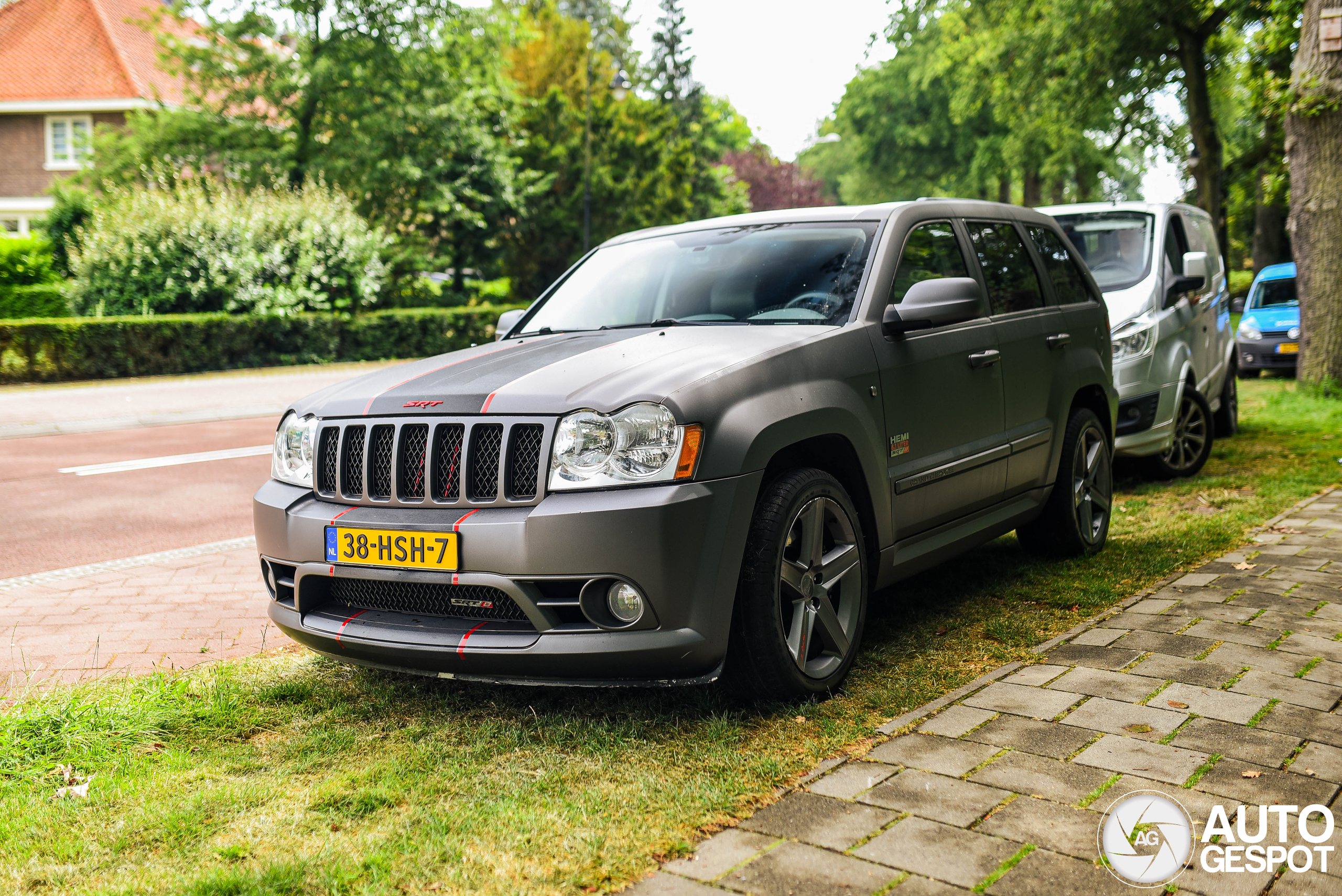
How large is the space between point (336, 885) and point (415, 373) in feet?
6.34

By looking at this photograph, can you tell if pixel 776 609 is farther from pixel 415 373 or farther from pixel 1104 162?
pixel 1104 162

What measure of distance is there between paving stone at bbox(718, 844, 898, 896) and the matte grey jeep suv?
787mm

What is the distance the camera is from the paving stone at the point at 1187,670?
4.04 metres

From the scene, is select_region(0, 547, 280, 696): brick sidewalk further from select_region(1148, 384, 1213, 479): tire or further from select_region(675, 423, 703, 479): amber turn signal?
select_region(1148, 384, 1213, 479): tire

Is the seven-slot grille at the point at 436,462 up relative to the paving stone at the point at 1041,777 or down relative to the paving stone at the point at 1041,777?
up

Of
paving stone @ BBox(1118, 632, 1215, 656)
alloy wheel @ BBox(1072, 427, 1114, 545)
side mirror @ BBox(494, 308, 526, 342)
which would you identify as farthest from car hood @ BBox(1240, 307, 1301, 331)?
side mirror @ BBox(494, 308, 526, 342)

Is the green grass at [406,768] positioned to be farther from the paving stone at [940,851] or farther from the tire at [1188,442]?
the tire at [1188,442]

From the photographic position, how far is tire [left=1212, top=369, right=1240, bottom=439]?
10594 mm

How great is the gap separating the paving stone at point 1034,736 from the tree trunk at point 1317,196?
11.2 m

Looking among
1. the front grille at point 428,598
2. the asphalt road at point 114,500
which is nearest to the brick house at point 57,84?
the asphalt road at point 114,500

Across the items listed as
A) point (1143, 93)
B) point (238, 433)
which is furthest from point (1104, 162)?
point (238, 433)

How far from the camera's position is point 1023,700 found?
3857mm

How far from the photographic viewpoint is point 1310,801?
303 cm

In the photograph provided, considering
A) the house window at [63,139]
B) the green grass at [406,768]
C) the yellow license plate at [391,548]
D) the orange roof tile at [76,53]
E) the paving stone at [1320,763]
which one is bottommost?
the paving stone at [1320,763]
